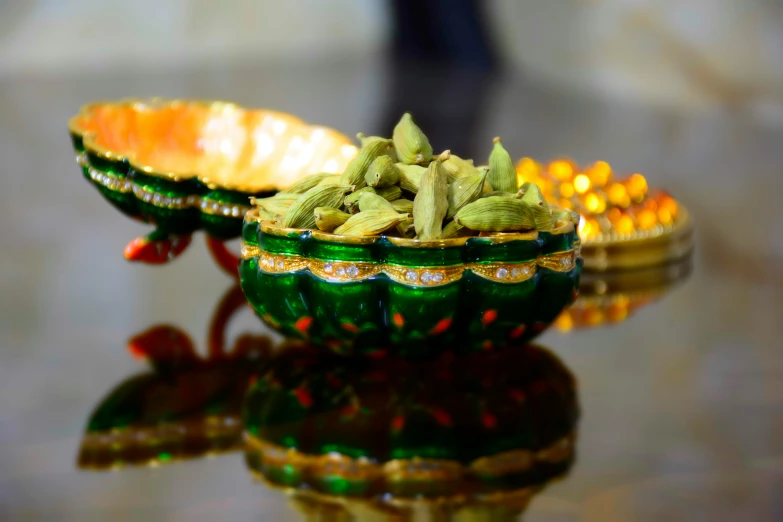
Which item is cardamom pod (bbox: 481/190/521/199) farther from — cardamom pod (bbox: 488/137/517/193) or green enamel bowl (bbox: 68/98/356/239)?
green enamel bowl (bbox: 68/98/356/239)

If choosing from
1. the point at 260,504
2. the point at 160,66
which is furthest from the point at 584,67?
the point at 260,504

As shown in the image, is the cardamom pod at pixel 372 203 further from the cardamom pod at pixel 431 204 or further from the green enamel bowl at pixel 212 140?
the green enamel bowl at pixel 212 140

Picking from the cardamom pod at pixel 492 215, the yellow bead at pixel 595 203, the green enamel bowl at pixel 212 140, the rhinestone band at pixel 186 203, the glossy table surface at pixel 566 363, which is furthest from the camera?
the yellow bead at pixel 595 203

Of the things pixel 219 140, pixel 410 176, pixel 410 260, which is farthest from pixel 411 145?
pixel 219 140

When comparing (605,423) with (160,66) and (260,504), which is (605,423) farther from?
(160,66)

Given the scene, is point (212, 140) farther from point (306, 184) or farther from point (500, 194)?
point (500, 194)

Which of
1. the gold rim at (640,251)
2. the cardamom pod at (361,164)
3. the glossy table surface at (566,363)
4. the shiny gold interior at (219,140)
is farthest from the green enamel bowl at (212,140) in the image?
the gold rim at (640,251)
